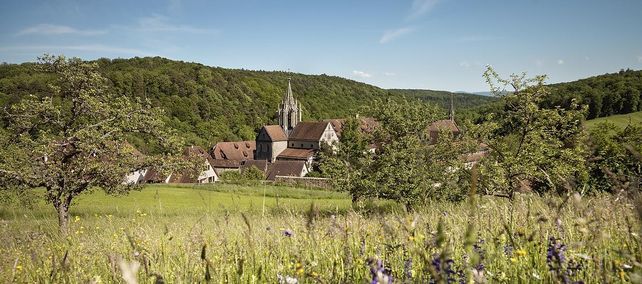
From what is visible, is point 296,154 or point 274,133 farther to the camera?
point 274,133

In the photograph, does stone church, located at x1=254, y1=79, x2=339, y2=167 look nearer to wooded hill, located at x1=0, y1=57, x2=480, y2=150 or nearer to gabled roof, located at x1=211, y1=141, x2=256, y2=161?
gabled roof, located at x1=211, y1=141, x2=256, y2=161

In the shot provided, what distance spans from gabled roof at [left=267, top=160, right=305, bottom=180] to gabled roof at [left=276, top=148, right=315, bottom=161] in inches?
711

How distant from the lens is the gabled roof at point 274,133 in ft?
304

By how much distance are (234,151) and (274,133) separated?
385 inches

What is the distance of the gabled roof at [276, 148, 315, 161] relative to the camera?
293 ft

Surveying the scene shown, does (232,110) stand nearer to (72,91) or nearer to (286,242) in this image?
(72,91)

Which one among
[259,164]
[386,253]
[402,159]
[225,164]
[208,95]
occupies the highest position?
[208,95]

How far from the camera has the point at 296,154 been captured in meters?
92.1

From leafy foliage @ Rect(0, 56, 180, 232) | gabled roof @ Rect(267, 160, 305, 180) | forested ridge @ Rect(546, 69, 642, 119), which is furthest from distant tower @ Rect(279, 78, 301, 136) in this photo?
leafy foliage @ Rect(0, 56, 180, 232)

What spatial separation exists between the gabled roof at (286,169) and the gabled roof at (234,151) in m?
20.8

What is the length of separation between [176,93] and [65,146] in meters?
110

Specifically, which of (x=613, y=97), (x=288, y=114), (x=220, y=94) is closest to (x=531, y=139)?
(x=288, y=114)

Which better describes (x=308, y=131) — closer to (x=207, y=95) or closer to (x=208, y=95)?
(x=208, y=95)

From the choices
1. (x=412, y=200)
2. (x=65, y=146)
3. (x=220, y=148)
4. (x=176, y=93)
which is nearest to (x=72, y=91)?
(x=65, y=146)
